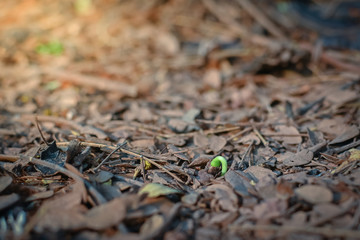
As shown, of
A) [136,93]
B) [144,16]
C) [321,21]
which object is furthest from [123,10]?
[321,21]

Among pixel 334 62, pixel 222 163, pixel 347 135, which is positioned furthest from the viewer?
pixel 334 62

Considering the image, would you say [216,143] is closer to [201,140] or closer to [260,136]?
[201,140]

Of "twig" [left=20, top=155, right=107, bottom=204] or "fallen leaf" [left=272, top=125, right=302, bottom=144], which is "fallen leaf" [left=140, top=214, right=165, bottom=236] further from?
"fallen leaf" [left=272, top=125, right=302, bottom=144]

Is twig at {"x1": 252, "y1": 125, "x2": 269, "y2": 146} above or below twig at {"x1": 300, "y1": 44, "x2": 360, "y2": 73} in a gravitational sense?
below

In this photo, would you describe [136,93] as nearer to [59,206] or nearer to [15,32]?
[59,206]

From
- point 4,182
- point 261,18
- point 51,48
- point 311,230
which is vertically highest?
point 261,18

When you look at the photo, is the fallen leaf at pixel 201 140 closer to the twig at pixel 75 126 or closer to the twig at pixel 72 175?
the twig at pixel 75 126

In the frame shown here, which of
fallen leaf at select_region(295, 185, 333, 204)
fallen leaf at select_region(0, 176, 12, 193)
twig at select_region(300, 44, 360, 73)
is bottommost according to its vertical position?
fallen leaf at select_region(295, 185, 333, 204)

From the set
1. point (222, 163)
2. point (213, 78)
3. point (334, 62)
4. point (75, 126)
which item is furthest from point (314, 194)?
point (334, 62)

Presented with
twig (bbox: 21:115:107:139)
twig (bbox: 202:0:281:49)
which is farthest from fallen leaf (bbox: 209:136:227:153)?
twig (bbox: 202:0:281:49)
